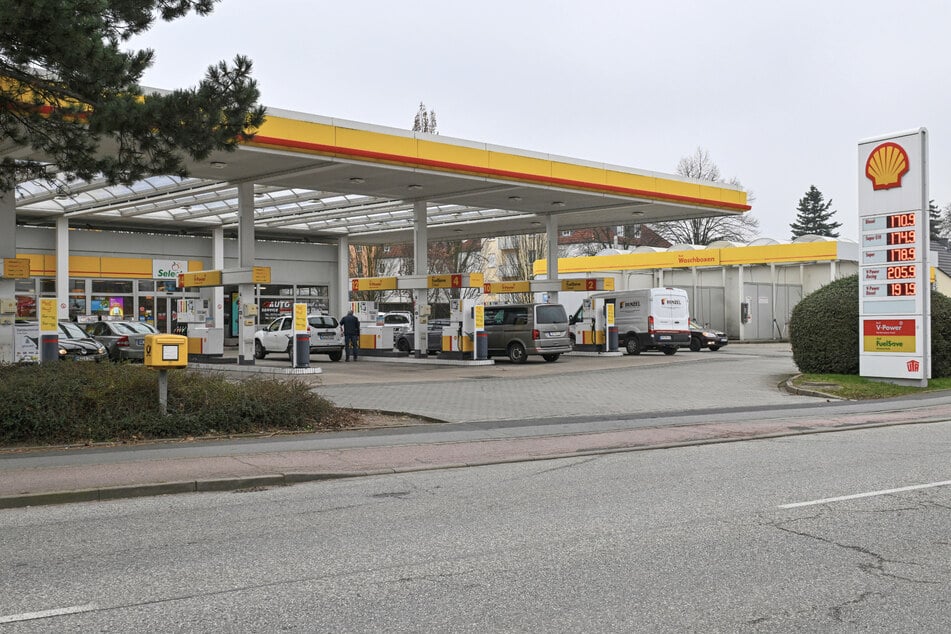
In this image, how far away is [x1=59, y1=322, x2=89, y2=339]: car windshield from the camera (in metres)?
24.4

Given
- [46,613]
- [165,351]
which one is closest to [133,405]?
[165,351]

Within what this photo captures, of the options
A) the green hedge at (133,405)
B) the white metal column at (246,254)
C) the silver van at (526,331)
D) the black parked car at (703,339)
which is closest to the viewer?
the green hedge at (133,405)

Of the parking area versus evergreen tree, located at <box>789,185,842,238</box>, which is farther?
evergreen tree, located at <box>789,185,842,238</box>

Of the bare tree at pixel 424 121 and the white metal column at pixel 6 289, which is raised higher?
the bare tree at pixel 424 121

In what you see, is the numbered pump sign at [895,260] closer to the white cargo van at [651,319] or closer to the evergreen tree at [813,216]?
the white cargo van at [651,319]

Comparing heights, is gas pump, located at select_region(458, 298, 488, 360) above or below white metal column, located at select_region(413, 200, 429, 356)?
below

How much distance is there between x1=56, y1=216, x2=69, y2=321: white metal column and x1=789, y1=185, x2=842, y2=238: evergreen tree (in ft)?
235

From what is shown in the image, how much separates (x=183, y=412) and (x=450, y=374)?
11.9 meters

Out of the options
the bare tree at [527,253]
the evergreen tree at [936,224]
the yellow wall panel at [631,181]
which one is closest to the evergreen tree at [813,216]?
the evergreen tree at [936,224]

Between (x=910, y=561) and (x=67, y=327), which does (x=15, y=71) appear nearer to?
(x=910, y=561)

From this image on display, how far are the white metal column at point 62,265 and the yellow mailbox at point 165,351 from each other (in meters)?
24.7

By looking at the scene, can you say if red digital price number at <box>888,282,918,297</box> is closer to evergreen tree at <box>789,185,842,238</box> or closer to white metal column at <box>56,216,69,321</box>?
white metal column at <box>56,216,69,321</box>

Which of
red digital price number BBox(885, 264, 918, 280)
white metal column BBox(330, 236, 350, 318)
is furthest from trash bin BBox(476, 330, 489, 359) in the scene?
white metal column BBox(330, 236, 350, 318)

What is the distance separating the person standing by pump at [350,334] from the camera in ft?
97.9
